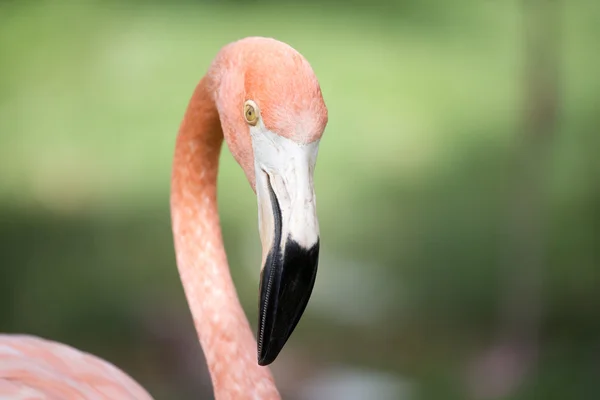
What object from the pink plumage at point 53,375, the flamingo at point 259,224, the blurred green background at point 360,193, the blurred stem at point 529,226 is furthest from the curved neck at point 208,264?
the blurred stem at point 529,226

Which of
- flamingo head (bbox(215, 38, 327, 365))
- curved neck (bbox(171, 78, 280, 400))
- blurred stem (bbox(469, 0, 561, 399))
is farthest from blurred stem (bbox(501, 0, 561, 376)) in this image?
flamingo head (bbox(215, 38, 327, 365))

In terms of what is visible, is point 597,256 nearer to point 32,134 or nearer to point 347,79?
point 347,79

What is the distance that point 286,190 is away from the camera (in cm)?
118

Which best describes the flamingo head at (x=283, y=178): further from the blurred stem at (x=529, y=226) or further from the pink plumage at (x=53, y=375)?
the blurred stem at (x=529, y=226)

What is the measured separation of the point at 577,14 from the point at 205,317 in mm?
6557

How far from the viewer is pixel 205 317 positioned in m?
1.49

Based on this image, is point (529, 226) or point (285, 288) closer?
point (285, 288)

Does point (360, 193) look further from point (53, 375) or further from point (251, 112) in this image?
point (251, 112)

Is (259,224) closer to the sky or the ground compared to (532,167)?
closer to the sky

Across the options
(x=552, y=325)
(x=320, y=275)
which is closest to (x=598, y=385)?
(x=552, y=325)

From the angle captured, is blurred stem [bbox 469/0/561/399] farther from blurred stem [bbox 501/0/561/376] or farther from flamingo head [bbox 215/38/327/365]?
flamingo head [bbox 215/38/327/365]

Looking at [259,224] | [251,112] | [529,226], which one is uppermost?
[251,112]

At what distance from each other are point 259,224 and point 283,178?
95mm

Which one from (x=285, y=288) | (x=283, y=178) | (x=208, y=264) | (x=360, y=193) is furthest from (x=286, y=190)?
(x=360, y=193)
